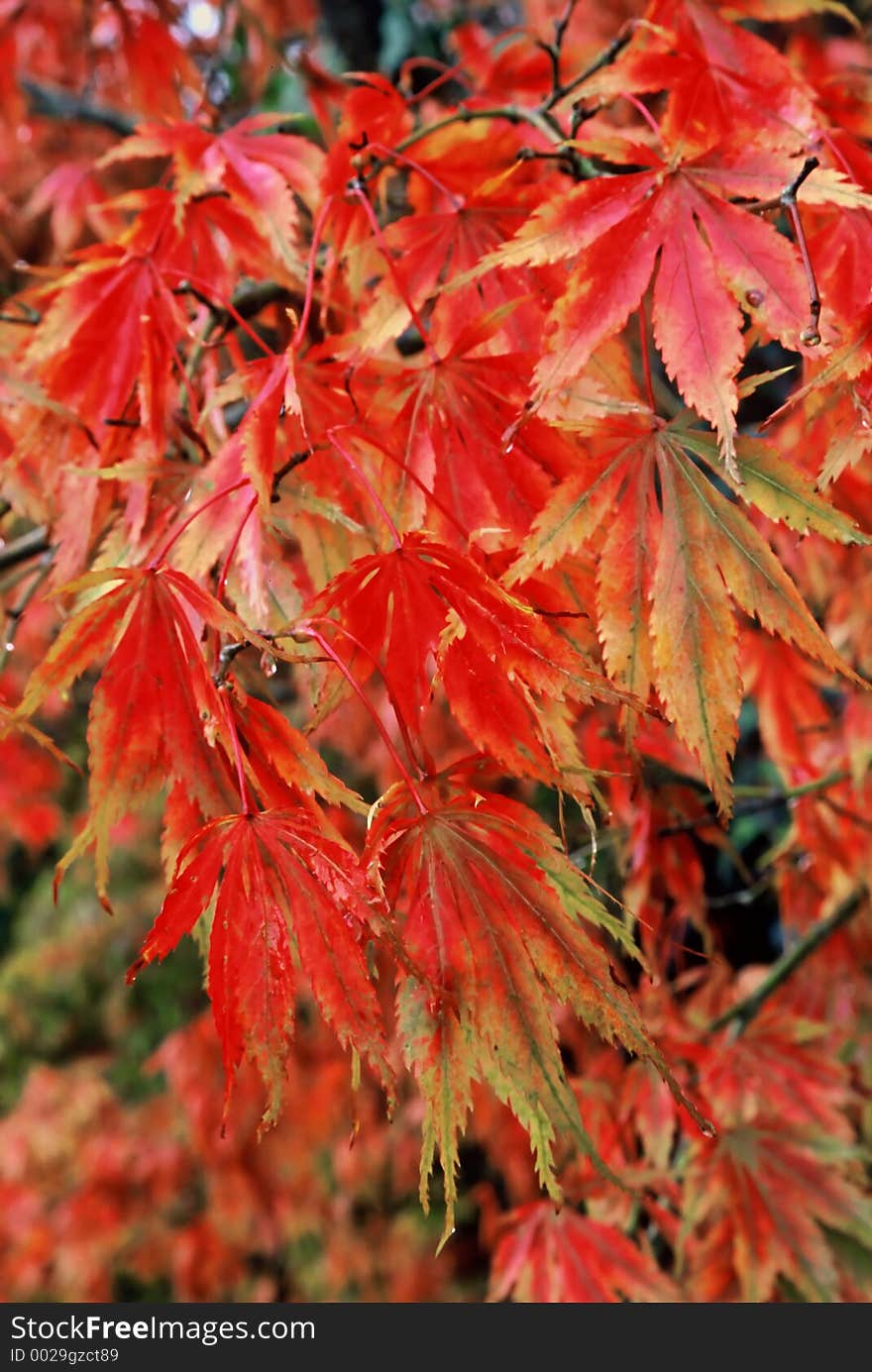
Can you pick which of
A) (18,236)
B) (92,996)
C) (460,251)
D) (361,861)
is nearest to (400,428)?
(460,251)

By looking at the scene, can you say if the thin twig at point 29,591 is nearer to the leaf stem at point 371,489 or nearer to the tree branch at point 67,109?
the leaf stem at point 371,489

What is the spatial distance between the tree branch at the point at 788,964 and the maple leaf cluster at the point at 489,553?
0.01 meters

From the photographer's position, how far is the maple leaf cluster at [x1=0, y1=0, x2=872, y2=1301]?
0.49 m

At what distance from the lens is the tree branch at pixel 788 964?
4.03 ft

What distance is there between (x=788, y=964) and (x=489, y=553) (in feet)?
2.84

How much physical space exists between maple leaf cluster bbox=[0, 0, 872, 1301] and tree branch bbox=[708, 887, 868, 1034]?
0.01m


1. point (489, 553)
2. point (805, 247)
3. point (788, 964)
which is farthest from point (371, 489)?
point (788, 964)

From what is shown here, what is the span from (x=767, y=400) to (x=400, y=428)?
158 centimetres

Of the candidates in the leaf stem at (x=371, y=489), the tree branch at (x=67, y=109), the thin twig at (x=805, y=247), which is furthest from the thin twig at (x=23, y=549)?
the tree branch at (x=67, y=109)

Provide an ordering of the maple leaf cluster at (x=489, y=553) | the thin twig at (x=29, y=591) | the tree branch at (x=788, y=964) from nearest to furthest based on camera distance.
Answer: the maple leaf cluster at (x=489, y=553) → the thin twig at (x=29, y=591) → the tree branch at (x=788, y=964)

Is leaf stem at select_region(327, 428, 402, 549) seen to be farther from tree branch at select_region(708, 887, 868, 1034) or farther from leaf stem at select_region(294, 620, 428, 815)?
tree branch at select_region(708, 887, 868, 1034)

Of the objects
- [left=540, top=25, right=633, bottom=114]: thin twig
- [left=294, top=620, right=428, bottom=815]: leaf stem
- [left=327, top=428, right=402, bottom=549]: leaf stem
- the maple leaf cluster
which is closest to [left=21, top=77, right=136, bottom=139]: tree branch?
the maple leaf cluster

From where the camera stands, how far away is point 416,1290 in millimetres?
2457

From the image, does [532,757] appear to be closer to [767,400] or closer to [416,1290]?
[767,400]
